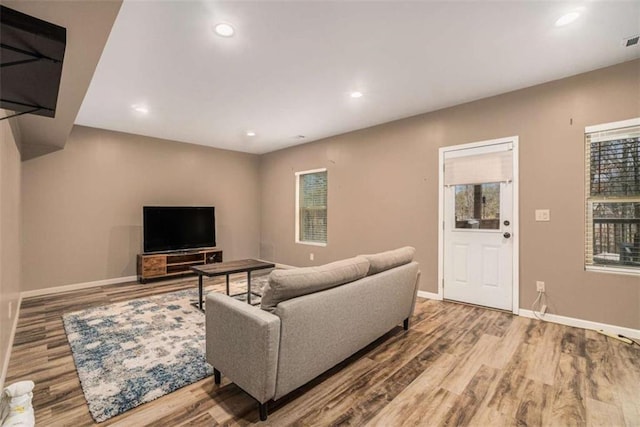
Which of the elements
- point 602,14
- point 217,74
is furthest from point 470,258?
point 217,74

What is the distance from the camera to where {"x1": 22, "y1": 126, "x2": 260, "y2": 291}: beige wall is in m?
4.26

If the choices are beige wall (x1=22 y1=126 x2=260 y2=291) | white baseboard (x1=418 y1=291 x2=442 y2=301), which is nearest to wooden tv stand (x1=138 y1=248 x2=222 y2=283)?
beige wall (x1=22 y1=126 x2=260 y2=291)

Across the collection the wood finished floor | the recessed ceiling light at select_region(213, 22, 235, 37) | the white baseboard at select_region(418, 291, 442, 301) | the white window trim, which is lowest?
the wood finished floor

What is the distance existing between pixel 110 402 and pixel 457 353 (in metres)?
2.57

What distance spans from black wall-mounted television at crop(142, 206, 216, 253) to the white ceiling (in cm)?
172

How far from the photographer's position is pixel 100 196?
4777 millimetres

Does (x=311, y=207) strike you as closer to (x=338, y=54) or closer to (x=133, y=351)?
(x=338, y=54)

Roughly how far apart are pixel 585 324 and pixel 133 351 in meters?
4.33

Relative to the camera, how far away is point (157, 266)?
4.98 meters

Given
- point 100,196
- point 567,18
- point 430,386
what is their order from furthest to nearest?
point 100,196
point 567,18
point 430,386

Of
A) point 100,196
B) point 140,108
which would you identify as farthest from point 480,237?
point 100,196

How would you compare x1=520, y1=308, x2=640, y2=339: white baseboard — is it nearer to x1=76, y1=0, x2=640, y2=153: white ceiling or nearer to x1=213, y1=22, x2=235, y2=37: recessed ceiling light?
x1=76, y1=0, x2=640, y2=153: white ceiling

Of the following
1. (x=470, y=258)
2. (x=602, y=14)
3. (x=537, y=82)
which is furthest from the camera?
(x=470, y=258)

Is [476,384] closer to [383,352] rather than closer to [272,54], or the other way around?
[383,352]
